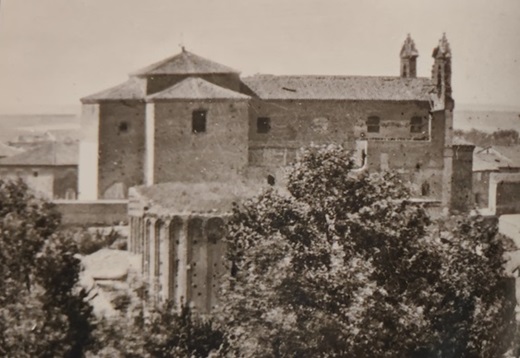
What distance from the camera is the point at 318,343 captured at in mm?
3719

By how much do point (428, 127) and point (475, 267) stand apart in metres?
1.40

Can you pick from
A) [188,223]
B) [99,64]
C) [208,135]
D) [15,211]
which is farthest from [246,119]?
[15,211]

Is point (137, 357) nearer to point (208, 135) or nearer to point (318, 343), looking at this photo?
point (318, 343)

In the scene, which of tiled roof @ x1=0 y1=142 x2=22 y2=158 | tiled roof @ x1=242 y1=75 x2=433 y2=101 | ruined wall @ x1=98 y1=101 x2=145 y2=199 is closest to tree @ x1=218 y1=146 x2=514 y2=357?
tiled roof @ x1=242 y1=75 x2=433 y2=101

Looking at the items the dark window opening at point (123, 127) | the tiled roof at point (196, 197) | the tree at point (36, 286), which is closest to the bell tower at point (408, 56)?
the tiled roof at point (196, 197)

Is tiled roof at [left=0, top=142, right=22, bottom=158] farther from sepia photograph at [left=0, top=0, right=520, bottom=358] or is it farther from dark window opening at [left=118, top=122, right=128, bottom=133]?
dark window opening at [left=118, top=122, right=128, bottom=133]

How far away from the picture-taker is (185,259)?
4344mm

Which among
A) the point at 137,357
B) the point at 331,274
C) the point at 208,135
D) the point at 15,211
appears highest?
the point at 208,135

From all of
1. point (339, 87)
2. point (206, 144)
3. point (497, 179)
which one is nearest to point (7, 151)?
point (206, 144)

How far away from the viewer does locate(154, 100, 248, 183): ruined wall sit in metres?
4.94

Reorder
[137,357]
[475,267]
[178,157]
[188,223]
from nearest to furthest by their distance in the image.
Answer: [137,357] → [475,267] → [188,223] → [178,157]

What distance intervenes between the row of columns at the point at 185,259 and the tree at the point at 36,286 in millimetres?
534

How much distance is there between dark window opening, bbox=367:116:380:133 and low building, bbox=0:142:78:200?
82.6 inches

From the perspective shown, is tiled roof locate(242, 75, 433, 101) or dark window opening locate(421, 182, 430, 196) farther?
dark window opening locate(421, 182, 430, 196)
